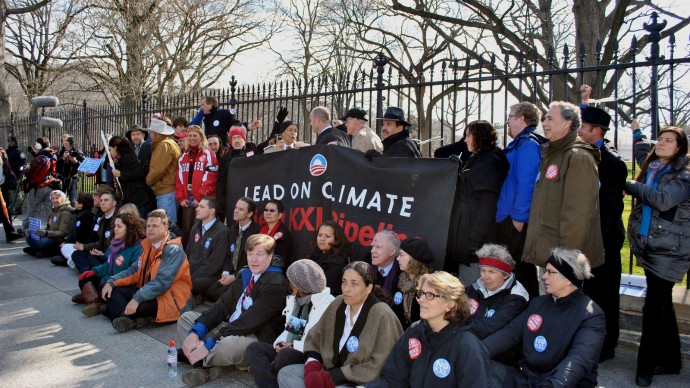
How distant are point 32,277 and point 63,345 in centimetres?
328

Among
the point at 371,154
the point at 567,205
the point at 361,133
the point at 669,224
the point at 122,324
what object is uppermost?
the point at 361,133

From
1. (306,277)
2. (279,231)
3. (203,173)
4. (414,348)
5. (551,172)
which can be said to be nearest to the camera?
(414,348)

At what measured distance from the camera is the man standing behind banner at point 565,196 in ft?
13.4

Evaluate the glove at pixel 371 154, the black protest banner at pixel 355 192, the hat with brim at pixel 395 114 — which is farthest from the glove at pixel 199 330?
the hat with brim at pixel 395 114

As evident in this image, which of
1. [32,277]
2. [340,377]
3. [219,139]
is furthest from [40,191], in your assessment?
[340,377]

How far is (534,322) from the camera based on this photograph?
382 centimetres

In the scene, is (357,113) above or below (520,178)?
above

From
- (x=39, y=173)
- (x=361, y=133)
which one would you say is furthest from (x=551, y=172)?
(x=39, y=173)

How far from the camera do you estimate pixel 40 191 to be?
1120 cm

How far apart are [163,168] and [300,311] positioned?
4694 millimetres

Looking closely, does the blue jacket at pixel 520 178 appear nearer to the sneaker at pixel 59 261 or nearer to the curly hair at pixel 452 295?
the curly hair at pixel 452 295

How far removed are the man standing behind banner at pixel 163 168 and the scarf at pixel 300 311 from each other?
179 inches

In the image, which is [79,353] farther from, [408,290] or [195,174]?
[195,174]

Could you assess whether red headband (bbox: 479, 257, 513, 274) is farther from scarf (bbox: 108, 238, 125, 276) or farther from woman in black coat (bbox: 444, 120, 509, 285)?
scarf (bbox: 108, 238, 125, 276)
